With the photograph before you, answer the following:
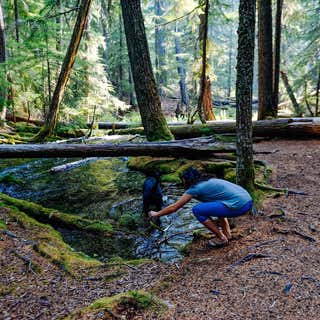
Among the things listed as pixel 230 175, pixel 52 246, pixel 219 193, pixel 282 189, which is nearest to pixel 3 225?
pixel 52 246

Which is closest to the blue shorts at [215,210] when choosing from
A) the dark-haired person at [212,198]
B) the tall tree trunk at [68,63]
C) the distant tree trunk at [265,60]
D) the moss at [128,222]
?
the dark-haired person at [212,198]

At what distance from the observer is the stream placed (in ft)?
19.1

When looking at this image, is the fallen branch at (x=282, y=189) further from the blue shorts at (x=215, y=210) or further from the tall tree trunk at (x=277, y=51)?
the tall tree trunk at (x=277, y=51)

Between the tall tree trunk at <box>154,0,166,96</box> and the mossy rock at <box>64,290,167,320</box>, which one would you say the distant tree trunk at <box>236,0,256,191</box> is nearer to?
the mossy rock at <box>64,290,167,320</box>

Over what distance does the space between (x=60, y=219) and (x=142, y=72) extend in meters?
5.09

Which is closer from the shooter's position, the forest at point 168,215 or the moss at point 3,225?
the forest at point 168,215

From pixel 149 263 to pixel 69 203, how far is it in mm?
3719

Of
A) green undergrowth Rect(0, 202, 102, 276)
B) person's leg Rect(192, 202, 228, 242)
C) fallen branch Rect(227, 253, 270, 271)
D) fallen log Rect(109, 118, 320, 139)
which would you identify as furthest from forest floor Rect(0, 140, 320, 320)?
fallen log Rect(109, 118, 320, 139)

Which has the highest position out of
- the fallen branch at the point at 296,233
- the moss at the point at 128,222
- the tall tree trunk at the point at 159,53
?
the tall tree trunk at the point at 159,53

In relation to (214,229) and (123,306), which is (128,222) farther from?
(123,306)

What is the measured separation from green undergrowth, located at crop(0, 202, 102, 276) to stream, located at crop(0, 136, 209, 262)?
0.35 metres

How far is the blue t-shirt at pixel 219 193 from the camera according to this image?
470 cm

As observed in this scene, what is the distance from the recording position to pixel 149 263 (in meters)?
4.93

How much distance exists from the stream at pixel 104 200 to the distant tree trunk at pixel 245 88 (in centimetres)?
145
